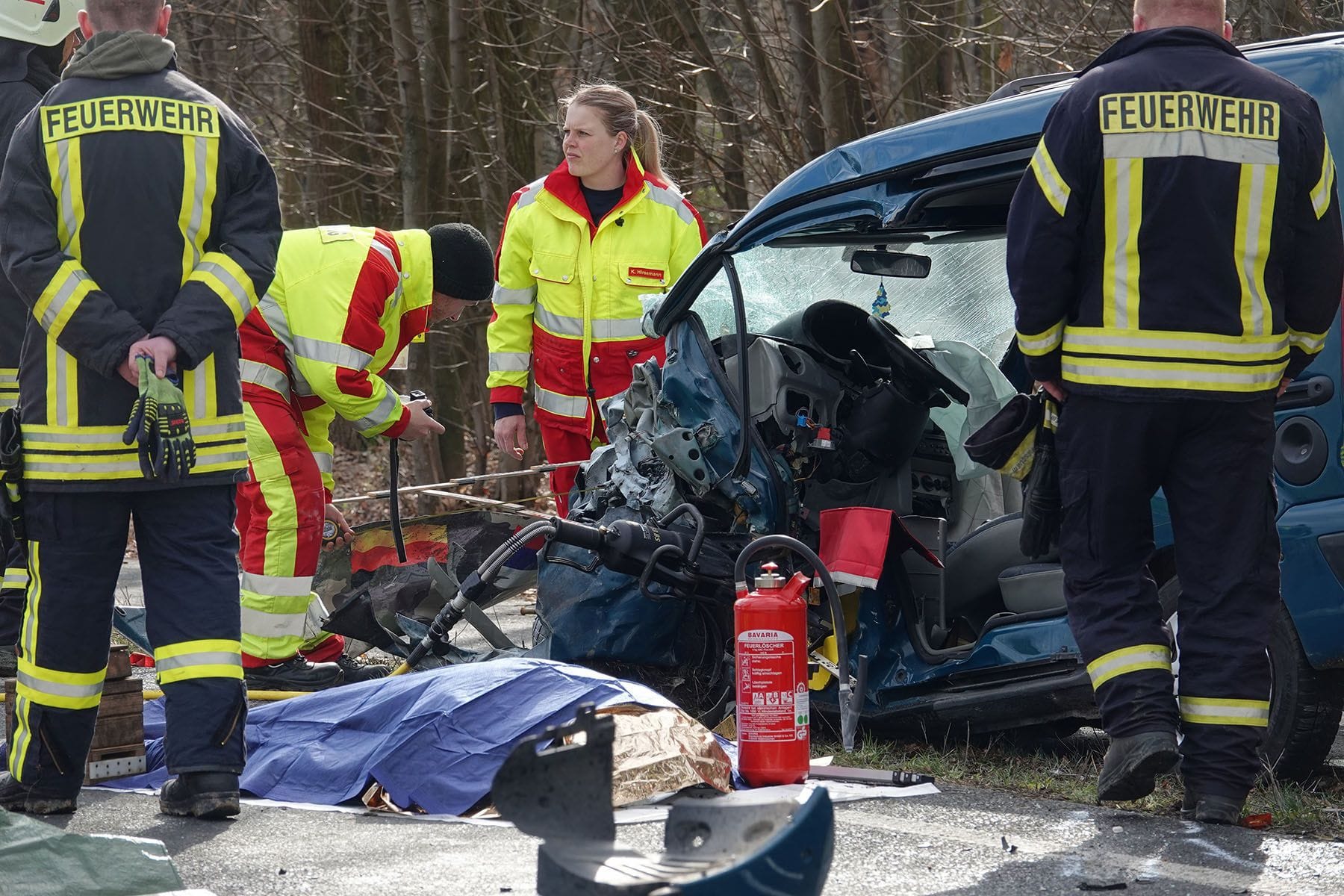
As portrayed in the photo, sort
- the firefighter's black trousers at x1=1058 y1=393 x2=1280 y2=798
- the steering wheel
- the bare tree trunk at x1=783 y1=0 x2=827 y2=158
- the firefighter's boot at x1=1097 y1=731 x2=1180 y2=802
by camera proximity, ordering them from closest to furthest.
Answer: the firefighter's boot at x1=1097 y1=731 x2=1180 y2=802
the firefighter's black trousers at x1=1058 y1=393 x2=1280 y2=798
the steering wheel
the bare tree trunk at x1=783 y1=0 x2=827 y2=158

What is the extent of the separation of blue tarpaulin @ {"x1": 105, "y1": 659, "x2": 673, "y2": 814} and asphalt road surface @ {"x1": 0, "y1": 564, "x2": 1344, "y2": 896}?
134 mm

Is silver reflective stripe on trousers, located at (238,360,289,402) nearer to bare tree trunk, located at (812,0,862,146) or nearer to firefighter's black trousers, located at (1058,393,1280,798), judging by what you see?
firefighter's black trousers, located at (1058,393,1280,798)

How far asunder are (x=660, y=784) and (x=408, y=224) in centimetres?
819

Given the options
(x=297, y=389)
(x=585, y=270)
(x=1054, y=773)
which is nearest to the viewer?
(x=1054, y=773)

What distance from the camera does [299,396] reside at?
6156 millimetres

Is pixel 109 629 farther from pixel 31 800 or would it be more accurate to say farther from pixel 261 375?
pixel 261 375

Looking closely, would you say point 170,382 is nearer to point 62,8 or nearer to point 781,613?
point 781,613

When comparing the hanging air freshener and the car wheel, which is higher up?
the hanging air freshener

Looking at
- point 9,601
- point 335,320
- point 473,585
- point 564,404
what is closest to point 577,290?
point 564,404

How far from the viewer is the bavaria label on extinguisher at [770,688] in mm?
4309

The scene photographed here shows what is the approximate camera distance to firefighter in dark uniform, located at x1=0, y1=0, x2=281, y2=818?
4152 millimetres

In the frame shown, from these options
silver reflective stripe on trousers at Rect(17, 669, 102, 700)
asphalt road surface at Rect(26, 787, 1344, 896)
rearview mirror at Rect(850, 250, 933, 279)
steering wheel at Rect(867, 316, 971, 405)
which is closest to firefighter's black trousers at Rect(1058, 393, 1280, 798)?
asphalt road surface at Rect(26, 787, 1344, 896)

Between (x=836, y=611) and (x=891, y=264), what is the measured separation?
152 centimetres

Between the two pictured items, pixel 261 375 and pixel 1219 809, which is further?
pixel 261 375
